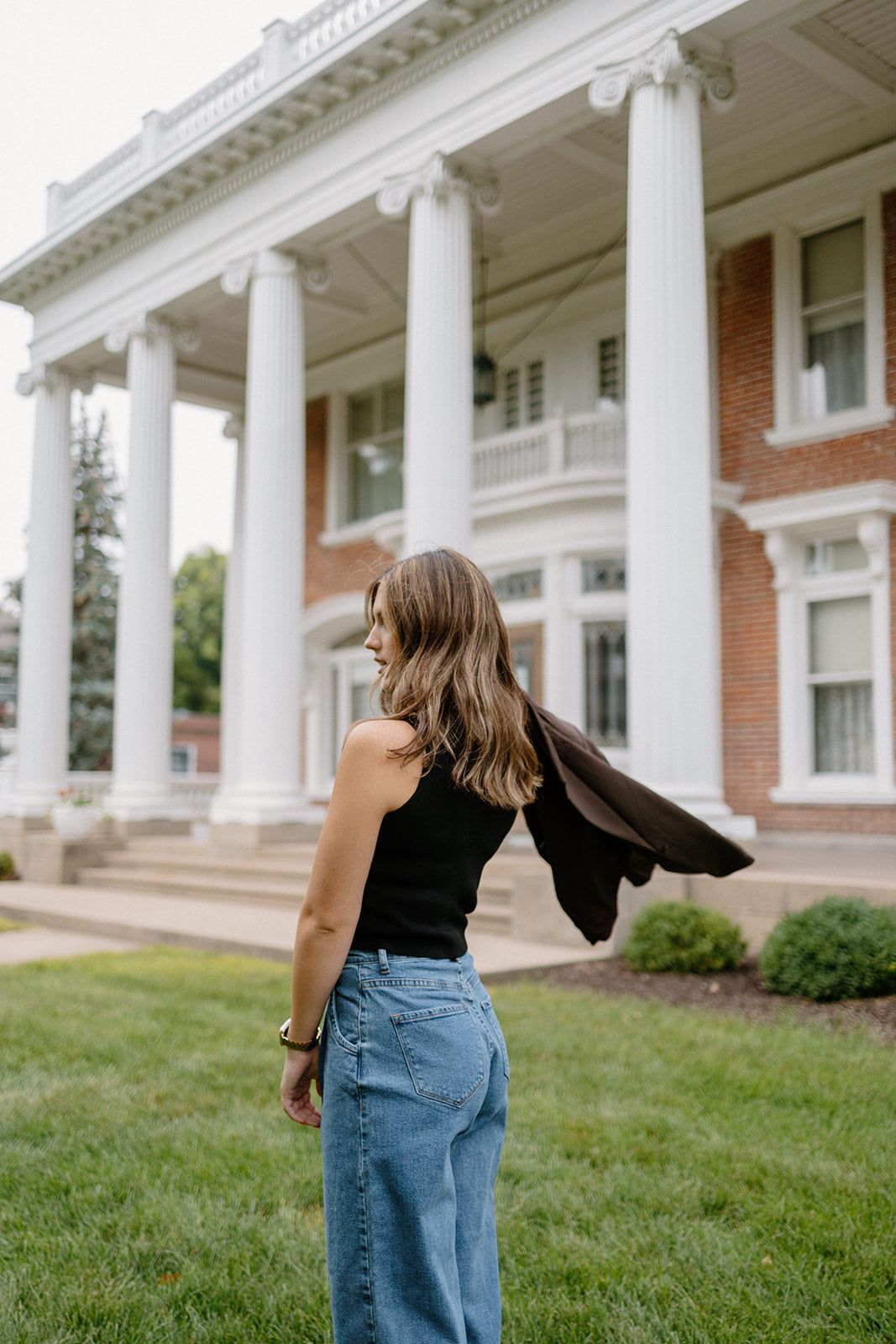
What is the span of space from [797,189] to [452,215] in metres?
3.99

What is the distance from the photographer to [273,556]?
13953 mm

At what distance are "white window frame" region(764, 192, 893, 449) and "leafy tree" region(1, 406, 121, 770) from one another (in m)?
20.5

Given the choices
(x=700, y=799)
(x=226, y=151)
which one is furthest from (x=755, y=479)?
(x=226, y=151)

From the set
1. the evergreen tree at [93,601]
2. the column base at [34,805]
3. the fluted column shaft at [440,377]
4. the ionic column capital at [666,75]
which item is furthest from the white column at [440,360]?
the evergreen tree at [93,601]

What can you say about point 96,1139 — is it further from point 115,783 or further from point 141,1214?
point 115,783

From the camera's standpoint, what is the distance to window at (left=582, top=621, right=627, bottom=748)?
45.3 ft

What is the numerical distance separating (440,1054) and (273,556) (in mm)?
12215

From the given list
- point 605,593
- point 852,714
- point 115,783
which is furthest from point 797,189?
point 115,783

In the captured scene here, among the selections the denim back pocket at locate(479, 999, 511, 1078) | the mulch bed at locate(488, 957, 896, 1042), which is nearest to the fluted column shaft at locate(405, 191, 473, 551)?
the mulch bed at locate(488, 957, 896, 1042)

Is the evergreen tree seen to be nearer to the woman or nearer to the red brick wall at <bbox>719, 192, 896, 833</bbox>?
the red brick wall at <bbox>719, 192, 896, 833</bbox>

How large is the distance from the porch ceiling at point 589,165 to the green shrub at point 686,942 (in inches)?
283

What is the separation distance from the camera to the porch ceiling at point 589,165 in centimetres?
1084

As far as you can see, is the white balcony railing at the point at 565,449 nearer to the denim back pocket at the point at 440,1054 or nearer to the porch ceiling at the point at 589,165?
the porch ceiling at the point at 589,165

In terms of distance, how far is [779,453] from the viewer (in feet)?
43.2
